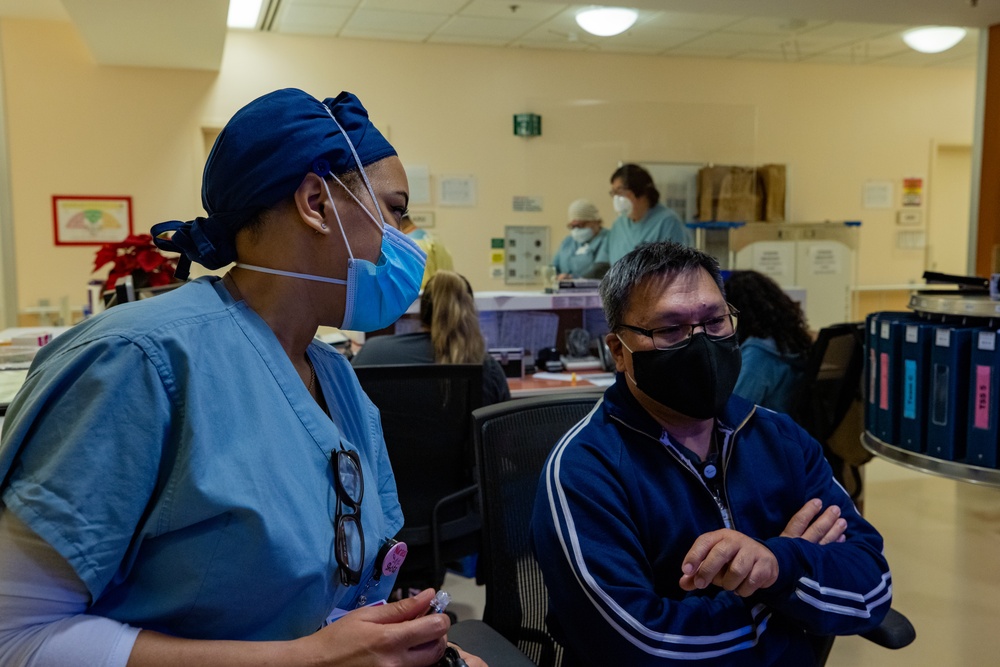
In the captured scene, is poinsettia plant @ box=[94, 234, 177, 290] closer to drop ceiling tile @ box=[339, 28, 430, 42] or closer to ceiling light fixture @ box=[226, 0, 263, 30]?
ceiling light fixture @ box=[226, 0, 263, 30]

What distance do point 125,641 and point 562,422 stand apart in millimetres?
1107

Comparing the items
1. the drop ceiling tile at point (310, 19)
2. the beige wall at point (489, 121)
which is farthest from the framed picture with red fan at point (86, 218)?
the drop ceiling tile at point (310, 19)

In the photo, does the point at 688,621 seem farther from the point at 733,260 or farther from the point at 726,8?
the point at 733,260

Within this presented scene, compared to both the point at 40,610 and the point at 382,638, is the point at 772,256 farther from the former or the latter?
the point at 40,610

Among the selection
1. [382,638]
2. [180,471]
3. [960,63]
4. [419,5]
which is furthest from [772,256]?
[180,471]

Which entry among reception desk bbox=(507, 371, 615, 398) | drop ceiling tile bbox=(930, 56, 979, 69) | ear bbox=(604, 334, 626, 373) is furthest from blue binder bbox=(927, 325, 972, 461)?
drop ceiling tile bbox=(930, 56, 979, 69)

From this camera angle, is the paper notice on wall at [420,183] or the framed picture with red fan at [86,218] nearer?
the framed picture with red fan at [86,218]

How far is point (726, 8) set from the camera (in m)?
4.37

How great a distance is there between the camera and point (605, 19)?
5.15m

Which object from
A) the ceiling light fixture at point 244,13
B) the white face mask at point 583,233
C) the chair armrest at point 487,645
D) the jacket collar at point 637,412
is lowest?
the chair armrest at point 487,645

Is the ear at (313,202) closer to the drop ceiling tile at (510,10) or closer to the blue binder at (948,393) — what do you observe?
the blue binder at (948,393)

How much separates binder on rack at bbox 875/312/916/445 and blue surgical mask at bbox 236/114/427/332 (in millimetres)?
1631

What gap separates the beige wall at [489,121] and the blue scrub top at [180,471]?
5.61m

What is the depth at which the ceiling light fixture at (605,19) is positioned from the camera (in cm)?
512
